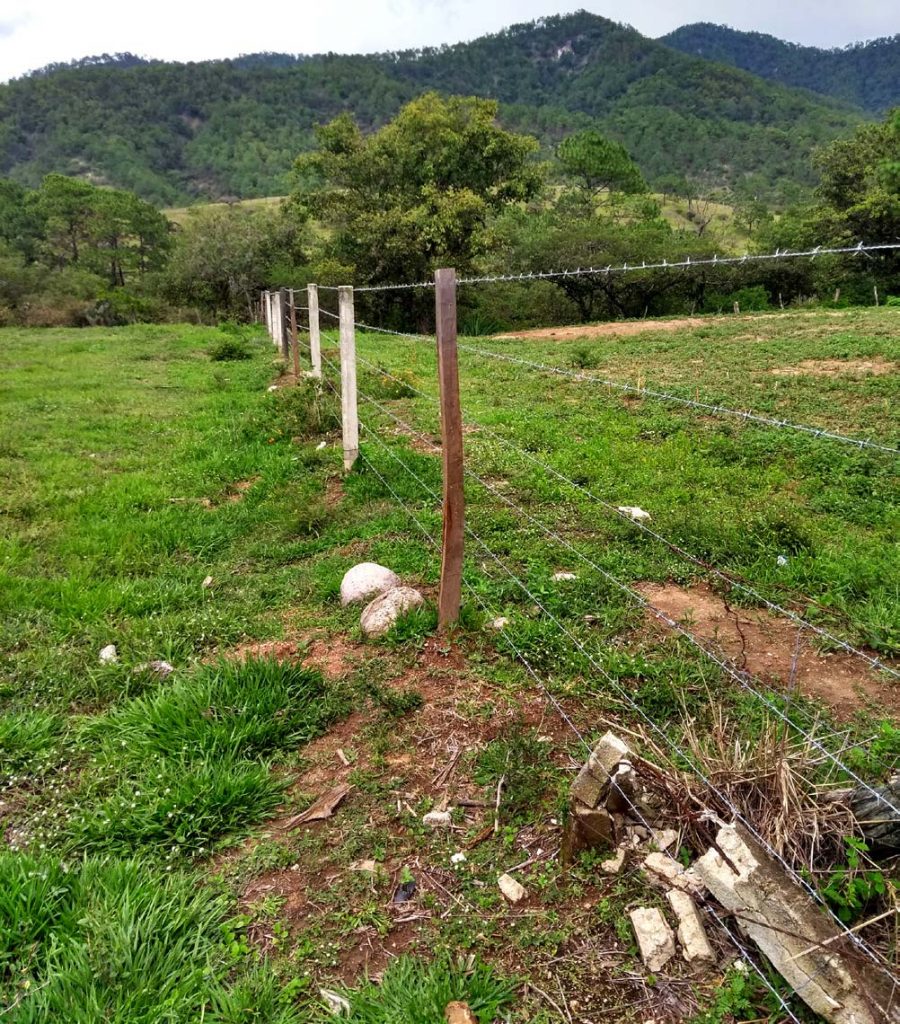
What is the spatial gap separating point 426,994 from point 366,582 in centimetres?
259

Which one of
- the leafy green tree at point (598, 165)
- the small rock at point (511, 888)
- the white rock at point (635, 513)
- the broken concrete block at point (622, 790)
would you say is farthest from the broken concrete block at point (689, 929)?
the leafy green tree at point (598, 165)

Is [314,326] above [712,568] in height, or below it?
above

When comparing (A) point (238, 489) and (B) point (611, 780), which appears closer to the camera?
(B) point (611, 780)

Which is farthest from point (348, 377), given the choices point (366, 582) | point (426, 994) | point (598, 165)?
point (598, 165)

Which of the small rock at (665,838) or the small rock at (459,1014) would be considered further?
the small rock at (665,838)

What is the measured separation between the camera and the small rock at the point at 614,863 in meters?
2.28

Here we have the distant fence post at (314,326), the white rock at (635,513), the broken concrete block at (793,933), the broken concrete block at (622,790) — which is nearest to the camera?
the broken concrete block at (793,933)

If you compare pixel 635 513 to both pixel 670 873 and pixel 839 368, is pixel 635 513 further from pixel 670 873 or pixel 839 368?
pixel 839 368

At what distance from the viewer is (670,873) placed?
86.1 inches

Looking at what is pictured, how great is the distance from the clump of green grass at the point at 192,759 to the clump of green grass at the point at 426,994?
0.91 m

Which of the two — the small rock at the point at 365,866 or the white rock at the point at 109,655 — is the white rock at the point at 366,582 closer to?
the white rock at the point at 109,655

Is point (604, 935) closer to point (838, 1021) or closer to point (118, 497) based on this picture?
point (838, 1021)

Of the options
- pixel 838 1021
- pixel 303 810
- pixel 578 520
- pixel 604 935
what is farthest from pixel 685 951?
pixel 578 520

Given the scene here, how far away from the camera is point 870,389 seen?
9328 millimetres
